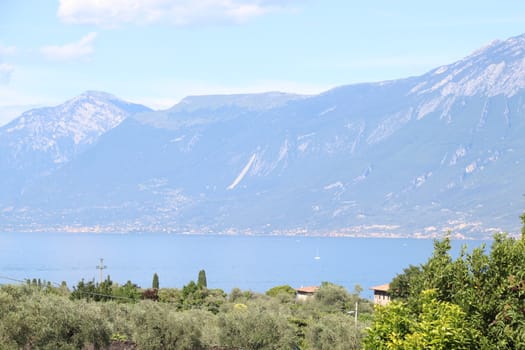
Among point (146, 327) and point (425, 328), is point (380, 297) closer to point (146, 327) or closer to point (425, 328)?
point (146, 327)

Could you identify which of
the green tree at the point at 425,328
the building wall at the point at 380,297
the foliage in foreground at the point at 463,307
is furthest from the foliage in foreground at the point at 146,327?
the building wall at the point at 380,297

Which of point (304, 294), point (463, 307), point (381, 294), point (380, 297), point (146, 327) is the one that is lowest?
point (146, 327)

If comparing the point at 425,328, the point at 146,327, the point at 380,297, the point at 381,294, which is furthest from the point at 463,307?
the point at 380,297

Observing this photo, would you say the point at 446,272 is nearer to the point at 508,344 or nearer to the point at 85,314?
the point at 508,344

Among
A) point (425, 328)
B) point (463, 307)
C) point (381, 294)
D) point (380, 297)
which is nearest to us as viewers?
point (425, 328)

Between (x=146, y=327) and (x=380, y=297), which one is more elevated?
(x=380, y=297)

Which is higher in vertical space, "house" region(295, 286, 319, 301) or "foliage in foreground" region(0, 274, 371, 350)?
"house" region(295, 286, 319, 301)

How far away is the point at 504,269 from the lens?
28328 mm

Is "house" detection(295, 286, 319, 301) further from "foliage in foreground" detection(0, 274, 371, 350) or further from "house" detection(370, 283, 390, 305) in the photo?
"foliage in foreground" detection(0, 274, 371, 350)

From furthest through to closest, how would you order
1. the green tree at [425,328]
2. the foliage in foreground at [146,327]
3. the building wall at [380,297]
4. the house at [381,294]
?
the building wall at [380,297]
the house at [381,294]
the foliage in foreground at [146,327]
the green tree at [425,328]

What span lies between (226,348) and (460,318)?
27.7 m

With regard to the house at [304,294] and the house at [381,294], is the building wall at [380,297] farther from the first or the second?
the house at [304,294]

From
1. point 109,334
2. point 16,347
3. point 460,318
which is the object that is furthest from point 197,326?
point 460,318

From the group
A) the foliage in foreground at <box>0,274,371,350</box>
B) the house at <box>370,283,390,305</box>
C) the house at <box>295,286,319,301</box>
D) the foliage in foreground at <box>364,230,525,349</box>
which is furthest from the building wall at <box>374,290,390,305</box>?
the foliage in foreground at <box>364,230,525,349</box>
